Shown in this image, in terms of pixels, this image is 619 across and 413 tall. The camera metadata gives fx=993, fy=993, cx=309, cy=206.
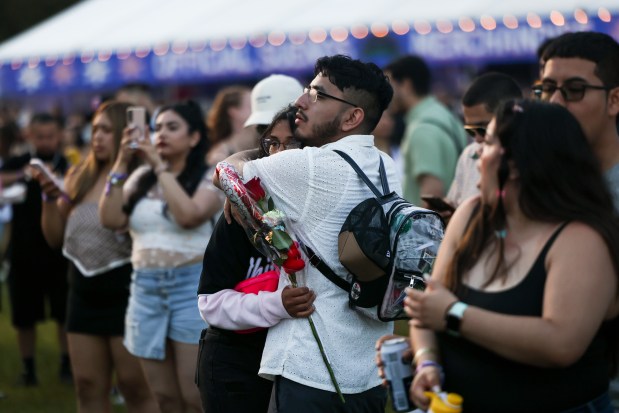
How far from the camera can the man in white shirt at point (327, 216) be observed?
140 inches

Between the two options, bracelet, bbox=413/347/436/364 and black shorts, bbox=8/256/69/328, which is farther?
black shorts, bbox=8/256/69/328

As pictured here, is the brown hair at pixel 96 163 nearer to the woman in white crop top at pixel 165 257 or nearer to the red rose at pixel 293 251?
the woman in white crop top at pixel 165 257

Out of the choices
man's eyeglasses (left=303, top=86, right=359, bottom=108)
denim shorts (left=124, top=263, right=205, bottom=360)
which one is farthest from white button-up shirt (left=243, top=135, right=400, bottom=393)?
denim shorts (left=124, top=263, right=205, bottom=360)

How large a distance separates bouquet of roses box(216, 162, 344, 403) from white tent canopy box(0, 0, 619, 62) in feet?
26.6

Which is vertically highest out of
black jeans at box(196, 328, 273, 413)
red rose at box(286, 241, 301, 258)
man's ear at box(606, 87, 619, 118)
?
man's ear at box(606, 87, 619, 118)

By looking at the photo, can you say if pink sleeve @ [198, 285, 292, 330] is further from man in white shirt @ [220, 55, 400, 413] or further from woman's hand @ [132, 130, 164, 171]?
woman's hand @ [132, 130, 164, 171]

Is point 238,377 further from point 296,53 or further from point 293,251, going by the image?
point 296,53

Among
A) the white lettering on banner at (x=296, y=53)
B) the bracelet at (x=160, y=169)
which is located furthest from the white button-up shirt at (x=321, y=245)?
the white lettering on banner at (x=296, y=53)

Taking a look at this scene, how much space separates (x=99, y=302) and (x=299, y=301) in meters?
2.69

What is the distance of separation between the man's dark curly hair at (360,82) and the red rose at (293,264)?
0.60m

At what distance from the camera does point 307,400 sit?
11.7 ft

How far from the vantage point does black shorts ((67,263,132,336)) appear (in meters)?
5.89

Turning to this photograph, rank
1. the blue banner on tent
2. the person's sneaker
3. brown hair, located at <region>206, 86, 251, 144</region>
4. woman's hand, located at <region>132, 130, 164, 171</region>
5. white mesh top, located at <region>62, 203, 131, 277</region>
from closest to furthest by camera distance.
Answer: woman's hand, located at <region>132, 130, 164, 171</region>
white mesh top, located at <region>62, 203, 131, 277</region>
brown hair, located at <region>206, 86, 251, 144</region>
the person's sneaker
the blue banner on tent

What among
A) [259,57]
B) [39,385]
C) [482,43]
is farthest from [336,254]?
[259,57]
